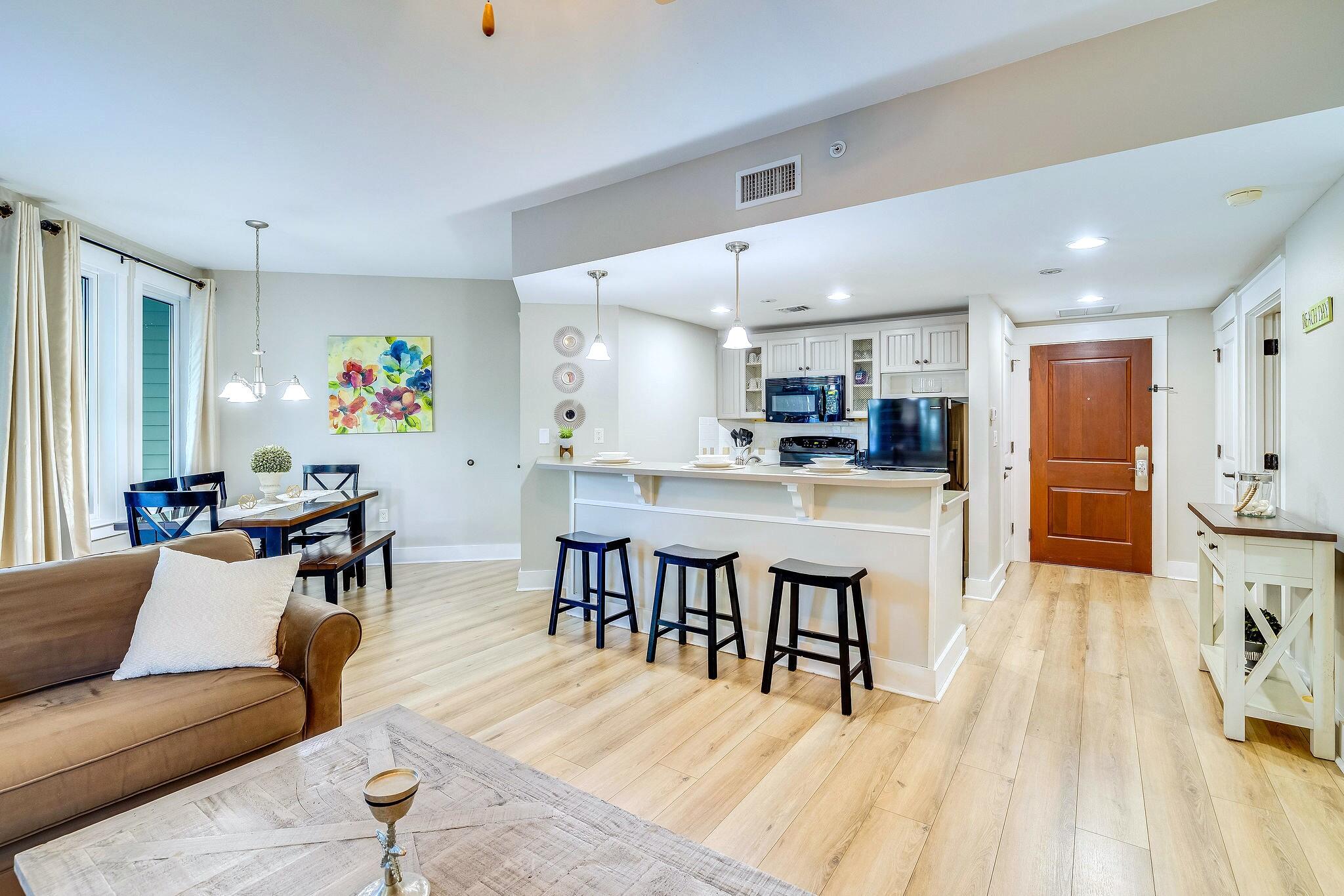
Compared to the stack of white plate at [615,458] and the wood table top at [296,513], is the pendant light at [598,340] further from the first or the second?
the wood table top at [296,513]

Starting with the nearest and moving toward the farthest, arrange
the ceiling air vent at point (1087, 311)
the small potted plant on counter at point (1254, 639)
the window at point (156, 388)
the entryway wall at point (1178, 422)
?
the small potted plant on counter at point (1254, 639), the window at point (156, 388), the ceiling air vent at point (1087, 311), the entryway wall at point (1178, 422)

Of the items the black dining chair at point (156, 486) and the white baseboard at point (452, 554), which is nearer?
the black dining chair at point (156, 486)

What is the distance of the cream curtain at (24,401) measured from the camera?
3203mm

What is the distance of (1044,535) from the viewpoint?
18.1 ft

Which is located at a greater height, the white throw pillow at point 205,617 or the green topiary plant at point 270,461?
the green topiary plant at point 270,461

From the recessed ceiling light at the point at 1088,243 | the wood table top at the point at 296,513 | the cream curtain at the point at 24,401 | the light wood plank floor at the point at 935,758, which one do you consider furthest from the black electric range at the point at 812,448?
the cream curtain at the point at 24,401

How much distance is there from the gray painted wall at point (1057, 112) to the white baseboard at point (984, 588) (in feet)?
10.4

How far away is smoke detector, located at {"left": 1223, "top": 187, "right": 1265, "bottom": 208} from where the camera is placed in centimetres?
242

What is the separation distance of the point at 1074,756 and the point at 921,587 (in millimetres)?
841

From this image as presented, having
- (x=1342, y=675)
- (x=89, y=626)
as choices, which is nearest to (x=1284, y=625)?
(x=1342, y=675)

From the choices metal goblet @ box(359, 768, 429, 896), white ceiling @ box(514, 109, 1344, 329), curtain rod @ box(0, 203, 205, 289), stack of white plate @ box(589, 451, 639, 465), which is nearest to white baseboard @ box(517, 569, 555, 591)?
stack of white plate @ box(589, 451, 639, 465)

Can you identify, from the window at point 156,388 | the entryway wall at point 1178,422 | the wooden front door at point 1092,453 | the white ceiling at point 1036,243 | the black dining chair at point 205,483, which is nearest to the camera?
the white ceiling at point 1036,243

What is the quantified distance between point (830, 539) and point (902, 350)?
2791 millimetres

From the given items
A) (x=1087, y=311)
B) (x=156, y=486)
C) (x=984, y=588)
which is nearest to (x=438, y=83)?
(x=156, y=486)
